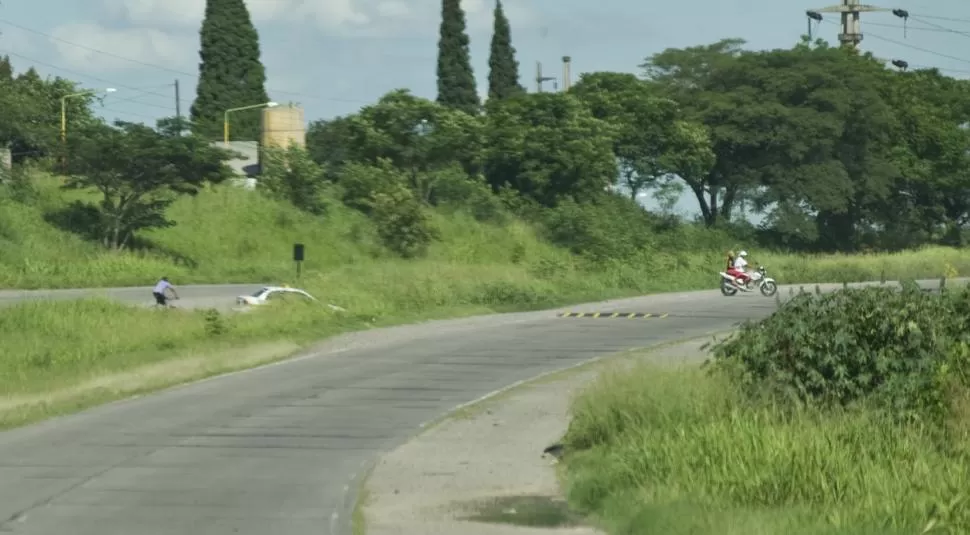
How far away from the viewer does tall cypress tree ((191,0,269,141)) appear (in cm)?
8394

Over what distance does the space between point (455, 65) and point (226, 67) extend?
13468mm

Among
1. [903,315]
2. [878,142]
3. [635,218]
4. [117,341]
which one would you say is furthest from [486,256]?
[903,315]

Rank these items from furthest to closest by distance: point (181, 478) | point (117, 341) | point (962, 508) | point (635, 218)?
1. point (635, 218)
2. point (117, 341)
3. point (181, 478)
4. point (962, 508)

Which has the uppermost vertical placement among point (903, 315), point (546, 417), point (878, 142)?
point (878, 142)

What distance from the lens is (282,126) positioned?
8212cm

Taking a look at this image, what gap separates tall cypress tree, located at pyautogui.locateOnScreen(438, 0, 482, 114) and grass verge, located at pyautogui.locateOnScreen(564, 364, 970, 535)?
2665 inches

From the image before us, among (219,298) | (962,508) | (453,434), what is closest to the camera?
(962,508)

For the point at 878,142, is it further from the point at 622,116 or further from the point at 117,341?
the point at 117,341

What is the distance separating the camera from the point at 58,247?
6009cm

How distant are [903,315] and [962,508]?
622 cm

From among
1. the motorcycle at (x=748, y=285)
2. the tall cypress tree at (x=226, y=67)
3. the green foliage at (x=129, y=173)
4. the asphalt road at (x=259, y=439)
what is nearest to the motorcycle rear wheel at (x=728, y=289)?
the motorcycle at (x=748, y=285)

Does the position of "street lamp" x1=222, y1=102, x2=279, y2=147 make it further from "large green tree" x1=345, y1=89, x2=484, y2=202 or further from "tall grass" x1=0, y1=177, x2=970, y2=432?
"tall grass" x1=0, y1=177, x2=970, y2=432

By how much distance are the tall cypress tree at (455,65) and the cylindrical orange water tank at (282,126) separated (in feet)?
27.1

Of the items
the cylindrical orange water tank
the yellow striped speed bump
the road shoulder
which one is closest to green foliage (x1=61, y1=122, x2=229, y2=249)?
the cylindrical orange water tank
